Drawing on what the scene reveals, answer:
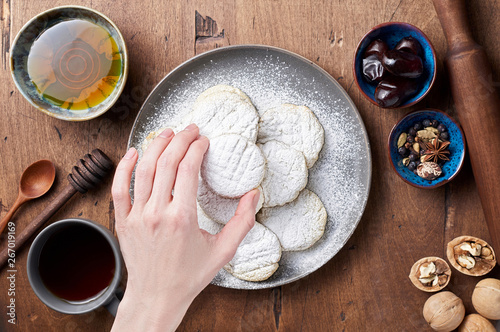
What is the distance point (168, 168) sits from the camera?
3.05 ft

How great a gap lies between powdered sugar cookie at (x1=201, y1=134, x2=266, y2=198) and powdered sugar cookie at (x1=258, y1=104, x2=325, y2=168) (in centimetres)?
13

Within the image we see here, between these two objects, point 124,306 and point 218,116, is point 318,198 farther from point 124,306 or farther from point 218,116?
point 124,306

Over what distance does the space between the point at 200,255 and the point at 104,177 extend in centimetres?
57

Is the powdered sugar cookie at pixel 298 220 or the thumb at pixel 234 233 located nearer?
the thumb at pixel 234 233

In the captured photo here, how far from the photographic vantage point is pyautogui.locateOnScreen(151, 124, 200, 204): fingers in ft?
2.98

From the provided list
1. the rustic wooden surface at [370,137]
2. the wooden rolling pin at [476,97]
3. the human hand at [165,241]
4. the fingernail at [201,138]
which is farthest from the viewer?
the rustic wooden surface at [370,137]

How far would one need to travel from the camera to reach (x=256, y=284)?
3.99 feet

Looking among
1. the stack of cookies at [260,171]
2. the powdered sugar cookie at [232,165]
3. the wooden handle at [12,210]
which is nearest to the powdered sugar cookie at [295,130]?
the stack of cookies at [260,171]

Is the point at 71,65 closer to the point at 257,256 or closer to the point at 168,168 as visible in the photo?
the point at 168,168

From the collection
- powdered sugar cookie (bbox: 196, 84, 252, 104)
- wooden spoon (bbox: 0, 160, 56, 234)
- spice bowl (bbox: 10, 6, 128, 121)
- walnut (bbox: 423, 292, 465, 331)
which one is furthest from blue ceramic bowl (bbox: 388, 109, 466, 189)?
wooden spoon (bbox: 0, 160, 56, 234)

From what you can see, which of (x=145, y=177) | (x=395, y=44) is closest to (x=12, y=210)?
(x=145, y=177)

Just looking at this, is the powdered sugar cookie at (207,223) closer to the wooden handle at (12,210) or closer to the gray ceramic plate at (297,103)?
the gray ceramic plate at (297,103)

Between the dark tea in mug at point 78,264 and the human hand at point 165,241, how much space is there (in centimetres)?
29

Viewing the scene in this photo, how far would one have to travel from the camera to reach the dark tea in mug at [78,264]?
1.19 metres
